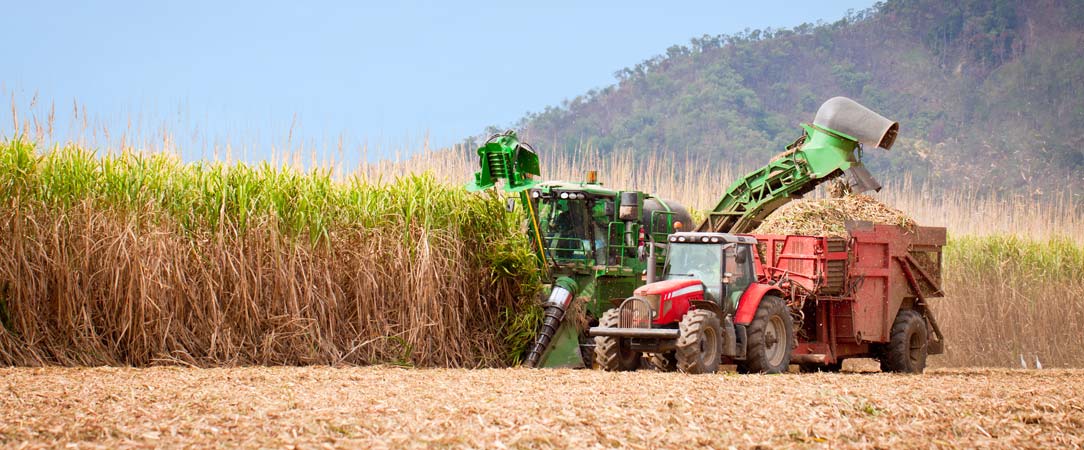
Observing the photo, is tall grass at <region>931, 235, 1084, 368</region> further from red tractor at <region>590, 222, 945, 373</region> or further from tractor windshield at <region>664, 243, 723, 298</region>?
tractor windshield at <region>664, 243, 723, 298</region>

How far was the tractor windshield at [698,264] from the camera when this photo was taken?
12234mm

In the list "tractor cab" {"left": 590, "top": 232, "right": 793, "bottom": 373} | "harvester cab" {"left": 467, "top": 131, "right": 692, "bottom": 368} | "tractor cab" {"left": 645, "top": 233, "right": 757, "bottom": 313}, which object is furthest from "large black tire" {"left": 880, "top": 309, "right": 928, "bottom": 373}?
"harvester cab" {"left": 467, "top": 131, "right": 692, "bottom": 368}

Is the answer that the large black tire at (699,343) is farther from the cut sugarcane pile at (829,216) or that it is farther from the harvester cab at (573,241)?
the cut sugarcane pile at (829,216)

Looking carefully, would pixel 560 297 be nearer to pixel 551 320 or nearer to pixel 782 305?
pixel 551 320

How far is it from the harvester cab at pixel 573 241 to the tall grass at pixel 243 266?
1.08 feet

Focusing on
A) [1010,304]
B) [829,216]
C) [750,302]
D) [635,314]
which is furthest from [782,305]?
[1010,304]

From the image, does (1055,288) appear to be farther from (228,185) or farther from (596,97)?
(596,97)

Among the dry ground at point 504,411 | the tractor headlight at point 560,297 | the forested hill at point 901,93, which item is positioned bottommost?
the dry ground at point 504,411

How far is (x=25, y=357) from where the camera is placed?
10.9 metres

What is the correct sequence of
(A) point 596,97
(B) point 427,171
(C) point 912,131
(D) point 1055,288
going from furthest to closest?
(A) point 596,97
(C) point 912,131
(D) point 1055,288
(B) point 427,171

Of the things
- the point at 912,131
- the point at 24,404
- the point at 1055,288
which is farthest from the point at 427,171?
the point at 912,131

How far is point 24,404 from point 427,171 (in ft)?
20.4

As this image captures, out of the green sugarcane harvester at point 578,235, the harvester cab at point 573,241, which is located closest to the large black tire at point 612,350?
the green sugarcane harvester at point 578,235

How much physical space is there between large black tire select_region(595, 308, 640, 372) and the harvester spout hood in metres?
4.28
